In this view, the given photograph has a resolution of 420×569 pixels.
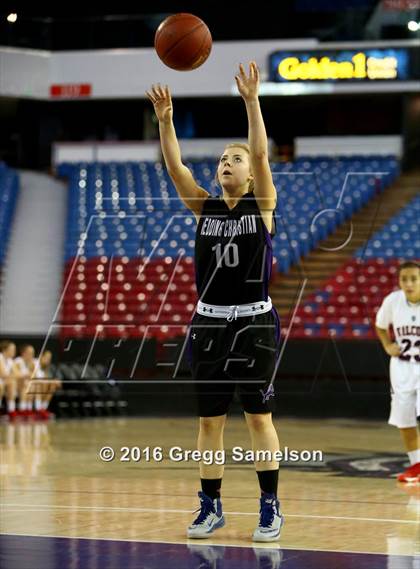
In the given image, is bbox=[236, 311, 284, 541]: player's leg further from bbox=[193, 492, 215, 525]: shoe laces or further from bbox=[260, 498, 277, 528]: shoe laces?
bbox=[193, 492, 215, 525]: shoe laces

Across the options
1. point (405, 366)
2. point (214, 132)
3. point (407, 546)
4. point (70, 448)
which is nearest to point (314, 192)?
point (214, 132)

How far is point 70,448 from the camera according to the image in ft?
36.1

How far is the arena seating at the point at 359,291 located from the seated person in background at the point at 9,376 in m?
4.29

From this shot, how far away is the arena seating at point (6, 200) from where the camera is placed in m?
20.5

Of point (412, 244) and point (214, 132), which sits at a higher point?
point (214, 132)

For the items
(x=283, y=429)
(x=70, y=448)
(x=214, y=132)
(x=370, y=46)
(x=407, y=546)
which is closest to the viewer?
(x=407, y=546)

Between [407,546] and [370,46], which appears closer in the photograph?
[407,546]

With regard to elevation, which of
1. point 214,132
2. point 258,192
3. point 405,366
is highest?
point 214,132

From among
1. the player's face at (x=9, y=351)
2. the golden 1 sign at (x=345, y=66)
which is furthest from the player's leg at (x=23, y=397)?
the golden 1 sign at (x=345, y=66)

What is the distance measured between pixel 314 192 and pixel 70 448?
10795 mm

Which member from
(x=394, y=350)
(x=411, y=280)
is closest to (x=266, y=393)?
(x=411, y=280)

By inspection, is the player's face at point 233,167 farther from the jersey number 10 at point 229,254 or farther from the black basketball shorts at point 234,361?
the black basketball shorts at point 234,361

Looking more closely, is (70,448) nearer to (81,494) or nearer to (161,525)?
(81,494)

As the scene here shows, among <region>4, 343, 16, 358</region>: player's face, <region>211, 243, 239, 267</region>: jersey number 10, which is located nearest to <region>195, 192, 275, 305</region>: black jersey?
<region>211, 243, 239, 267</region>: jersey number 10
